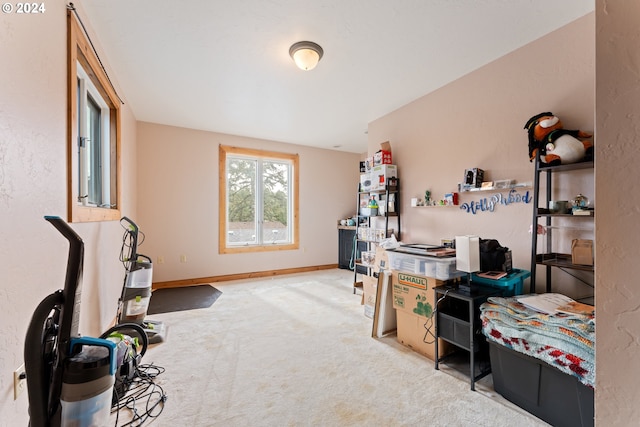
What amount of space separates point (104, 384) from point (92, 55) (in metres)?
2.39

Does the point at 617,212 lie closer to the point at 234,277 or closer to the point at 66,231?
the point at 66,231

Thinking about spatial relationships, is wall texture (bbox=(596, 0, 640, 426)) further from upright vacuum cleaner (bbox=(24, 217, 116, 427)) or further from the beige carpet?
upright vacuum cleaner (bbox=(24, 217, 116, 427))

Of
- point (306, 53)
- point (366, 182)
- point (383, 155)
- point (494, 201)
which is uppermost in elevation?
point (306, 53)

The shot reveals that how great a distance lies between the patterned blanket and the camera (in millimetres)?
1386

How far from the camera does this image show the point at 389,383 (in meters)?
1.91

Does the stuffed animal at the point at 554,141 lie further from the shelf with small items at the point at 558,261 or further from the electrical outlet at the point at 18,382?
the electrical outlet at the point at 18,382

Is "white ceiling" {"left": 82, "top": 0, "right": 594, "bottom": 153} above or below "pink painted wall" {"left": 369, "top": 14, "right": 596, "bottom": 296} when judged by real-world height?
above

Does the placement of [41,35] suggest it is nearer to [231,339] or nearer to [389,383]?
[231,339]

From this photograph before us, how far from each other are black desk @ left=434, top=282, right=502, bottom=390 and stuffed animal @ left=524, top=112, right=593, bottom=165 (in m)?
1.03

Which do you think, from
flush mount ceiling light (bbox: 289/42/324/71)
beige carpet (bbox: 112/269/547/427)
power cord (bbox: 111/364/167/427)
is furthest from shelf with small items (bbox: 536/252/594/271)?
power cord (bbox: 111/364/167/427)

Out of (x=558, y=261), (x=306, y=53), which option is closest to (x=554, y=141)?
(x=558, y=261)

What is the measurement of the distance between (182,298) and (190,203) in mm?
1589

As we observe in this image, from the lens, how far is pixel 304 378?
6.49 feet

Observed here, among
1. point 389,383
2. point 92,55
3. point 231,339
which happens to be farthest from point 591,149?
point 92,55
